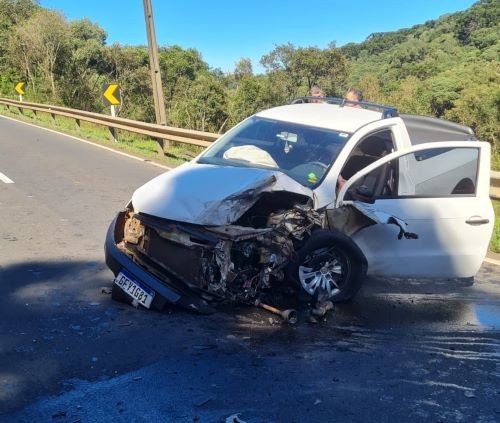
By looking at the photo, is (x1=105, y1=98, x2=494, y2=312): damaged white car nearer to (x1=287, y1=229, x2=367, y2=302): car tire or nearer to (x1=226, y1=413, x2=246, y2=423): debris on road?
(x1=287, y1=229, x2=367, y2=302): car tire

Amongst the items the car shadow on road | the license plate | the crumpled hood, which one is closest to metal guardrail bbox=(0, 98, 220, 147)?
the crumpled hood

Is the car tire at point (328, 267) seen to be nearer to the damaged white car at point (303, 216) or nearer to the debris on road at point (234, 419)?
the damaged white car at point (303, 216)

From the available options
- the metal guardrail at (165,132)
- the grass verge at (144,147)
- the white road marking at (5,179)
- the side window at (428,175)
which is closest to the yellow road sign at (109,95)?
the metal guardrail at (165,132)

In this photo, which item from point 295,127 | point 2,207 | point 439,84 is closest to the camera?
point 295,127

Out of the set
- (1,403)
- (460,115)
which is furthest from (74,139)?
(460,115)

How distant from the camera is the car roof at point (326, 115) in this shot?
5.55m

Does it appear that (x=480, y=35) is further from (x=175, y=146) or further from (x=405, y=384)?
(x=405, y=384)

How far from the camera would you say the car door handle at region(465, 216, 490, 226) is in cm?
502

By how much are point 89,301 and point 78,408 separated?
1629mm

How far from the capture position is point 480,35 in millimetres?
69812

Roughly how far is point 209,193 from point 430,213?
2.09m

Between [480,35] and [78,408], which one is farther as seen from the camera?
[480,35]

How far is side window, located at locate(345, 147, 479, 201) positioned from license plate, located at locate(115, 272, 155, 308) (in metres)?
2.21

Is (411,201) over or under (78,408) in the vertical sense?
over
